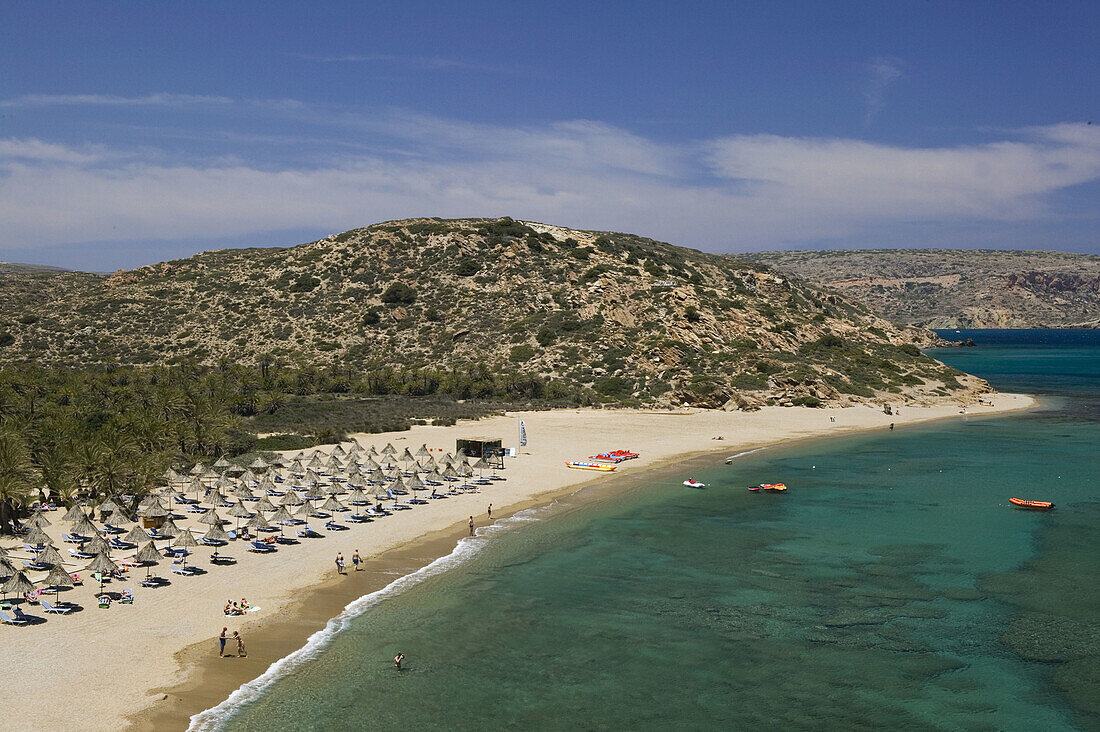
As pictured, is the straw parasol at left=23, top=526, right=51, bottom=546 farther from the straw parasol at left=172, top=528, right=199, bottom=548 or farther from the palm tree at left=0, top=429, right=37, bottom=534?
the straw parasol at left=172, top=528, right=199, bottom=548

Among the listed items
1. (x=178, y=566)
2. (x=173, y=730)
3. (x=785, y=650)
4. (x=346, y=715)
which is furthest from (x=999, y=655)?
(x=178, y=566)

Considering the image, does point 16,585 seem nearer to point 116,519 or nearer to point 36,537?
point 36,537

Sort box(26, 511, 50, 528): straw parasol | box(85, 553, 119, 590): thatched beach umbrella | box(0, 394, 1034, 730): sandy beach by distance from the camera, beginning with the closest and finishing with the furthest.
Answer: box(0, 394, 1034, 730): sandy beach → box(85, 553, 119, 590): thatched beach umbrella → box(26, 511, 50, 528): straw parasol

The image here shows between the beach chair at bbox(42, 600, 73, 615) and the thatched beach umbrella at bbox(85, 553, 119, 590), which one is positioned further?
the thatched beach umbrella at bbox(85, 553, 119, 590)

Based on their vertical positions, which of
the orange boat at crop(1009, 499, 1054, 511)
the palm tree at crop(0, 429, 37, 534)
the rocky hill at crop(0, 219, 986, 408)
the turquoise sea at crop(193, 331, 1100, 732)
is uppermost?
the rocky hill at crop(0, 219, 986, 408)

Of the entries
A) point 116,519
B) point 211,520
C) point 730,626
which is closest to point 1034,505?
point 730,626

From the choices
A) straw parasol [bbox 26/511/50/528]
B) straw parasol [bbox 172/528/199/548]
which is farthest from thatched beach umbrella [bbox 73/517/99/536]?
straw parasol [bbox 172/528/199/548]

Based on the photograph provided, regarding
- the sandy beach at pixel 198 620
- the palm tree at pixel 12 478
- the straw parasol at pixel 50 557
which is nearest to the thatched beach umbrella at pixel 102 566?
the sandy beach at pixel 198 620
